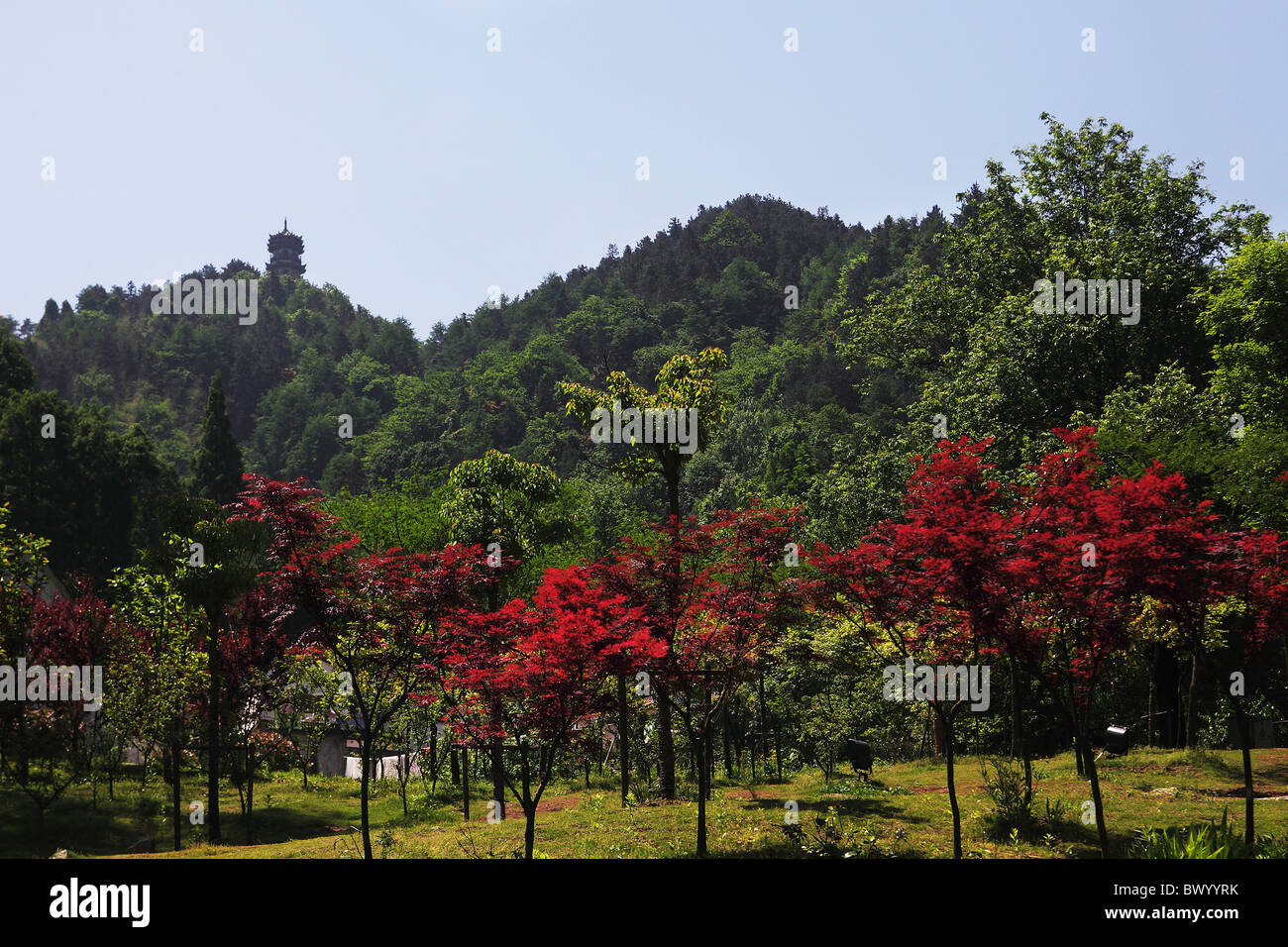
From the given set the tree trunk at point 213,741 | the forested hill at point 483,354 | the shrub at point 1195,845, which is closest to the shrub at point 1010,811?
the shrub at point 1195,845

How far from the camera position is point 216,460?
57.6m

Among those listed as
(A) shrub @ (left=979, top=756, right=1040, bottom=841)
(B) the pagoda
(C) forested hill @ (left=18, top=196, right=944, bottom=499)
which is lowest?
(A) shrub @ (left=979, top=756, right=1040, bottom=841)

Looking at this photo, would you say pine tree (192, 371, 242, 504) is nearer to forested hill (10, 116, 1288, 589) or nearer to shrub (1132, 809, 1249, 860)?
forested hill (10, 116, 1288, 589)

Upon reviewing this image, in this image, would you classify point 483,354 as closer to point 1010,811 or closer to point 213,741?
point 213,741

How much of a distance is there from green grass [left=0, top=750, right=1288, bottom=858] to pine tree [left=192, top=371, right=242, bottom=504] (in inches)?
1371

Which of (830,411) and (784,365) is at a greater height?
(784,365)

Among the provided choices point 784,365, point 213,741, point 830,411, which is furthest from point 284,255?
point 213,741

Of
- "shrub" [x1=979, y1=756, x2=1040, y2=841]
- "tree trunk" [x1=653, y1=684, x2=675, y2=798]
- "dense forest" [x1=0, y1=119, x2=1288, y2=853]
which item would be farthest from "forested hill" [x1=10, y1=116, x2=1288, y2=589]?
"shrub" [x1=979, y1=756, x2=1040, y2=841]

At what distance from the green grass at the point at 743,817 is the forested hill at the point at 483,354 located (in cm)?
5966

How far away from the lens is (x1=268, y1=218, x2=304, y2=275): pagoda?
19288 centimetres

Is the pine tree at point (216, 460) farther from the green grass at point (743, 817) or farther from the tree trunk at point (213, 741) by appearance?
the tree trunk at point (213, 741)

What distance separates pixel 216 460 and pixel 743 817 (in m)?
50.4

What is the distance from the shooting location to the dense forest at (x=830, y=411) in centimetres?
2277
